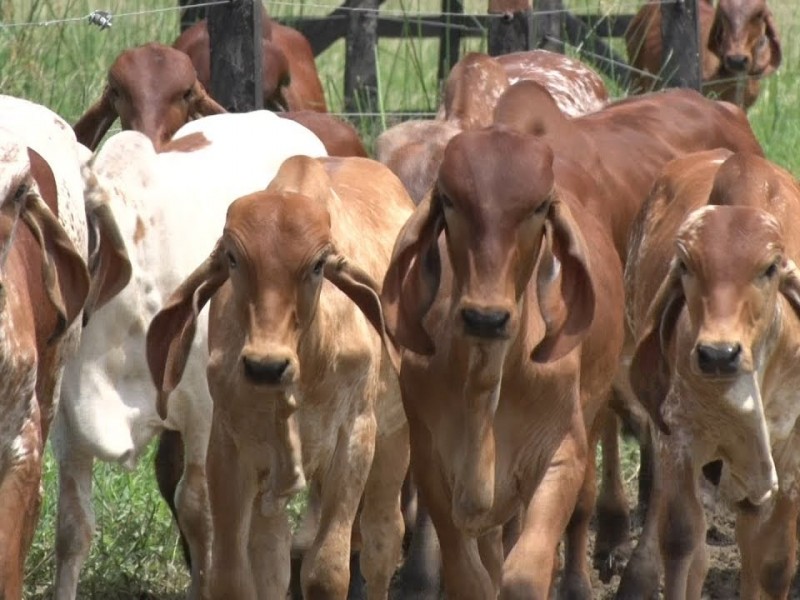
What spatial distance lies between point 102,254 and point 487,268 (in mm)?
1541

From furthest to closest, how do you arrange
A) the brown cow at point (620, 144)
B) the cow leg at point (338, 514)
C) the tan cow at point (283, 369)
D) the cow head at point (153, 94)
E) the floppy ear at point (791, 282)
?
1. the cow head at point (153, 94)
2. the brown cow at point (620, 144)
3. the floppy ear at point (791, 282)
4. the cow leg at point (338, 514)
5. the tan cow at point (283, 369)

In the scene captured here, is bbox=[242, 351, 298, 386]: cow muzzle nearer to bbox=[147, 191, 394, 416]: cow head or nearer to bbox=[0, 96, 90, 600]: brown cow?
bbox=[147, 191, 394, 416]: cow head

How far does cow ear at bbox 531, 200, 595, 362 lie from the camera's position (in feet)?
19.9

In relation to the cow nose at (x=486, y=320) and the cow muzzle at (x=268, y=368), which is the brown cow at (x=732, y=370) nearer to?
the cow nose at (x=486, y=320)

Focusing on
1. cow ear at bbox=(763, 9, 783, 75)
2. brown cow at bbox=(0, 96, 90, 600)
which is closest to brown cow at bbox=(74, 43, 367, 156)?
brown cow at bbox=(0, 96, 90, 600)

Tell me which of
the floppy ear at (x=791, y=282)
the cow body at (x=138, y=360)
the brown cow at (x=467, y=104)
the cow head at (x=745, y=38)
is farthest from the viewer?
the cow head at (x=745, y=38)

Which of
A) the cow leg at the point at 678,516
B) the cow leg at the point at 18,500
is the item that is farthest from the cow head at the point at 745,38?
the cow leg at the point at 18,500

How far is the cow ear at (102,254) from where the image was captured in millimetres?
6645

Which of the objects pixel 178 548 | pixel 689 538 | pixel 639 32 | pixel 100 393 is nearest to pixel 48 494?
pixel 178 548

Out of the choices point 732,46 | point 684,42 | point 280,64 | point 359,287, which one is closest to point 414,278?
point 359,287

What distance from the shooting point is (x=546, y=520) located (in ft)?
20.3

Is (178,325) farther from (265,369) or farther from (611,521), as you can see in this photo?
(611,521)

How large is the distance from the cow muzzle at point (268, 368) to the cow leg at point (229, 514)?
0.56m

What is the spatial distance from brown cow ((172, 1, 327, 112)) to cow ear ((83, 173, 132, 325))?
199 cm
